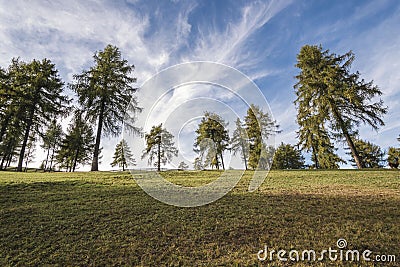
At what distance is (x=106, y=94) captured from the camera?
21.1 m

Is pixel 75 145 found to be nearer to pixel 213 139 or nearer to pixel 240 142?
pixel 213 139

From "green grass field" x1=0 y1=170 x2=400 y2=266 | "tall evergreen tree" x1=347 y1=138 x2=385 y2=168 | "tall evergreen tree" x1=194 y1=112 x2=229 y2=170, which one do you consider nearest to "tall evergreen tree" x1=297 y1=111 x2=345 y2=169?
"tall evergreen tree" x1=194 y1=112 x2=229 y2=170

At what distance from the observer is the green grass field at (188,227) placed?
4793 mm

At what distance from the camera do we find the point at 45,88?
2470 centimetres

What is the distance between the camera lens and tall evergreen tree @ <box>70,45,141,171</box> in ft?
68.9

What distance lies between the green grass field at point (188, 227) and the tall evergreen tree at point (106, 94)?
12367mm

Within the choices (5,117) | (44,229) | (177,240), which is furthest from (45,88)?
(177,240)

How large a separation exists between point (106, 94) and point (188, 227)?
59.4ft

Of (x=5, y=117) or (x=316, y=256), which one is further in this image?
(x=5, y=117)

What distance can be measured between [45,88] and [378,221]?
1156 inches

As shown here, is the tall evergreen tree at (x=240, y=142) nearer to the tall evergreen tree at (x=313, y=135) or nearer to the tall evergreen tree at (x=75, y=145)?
the tall evergreen tree at (x=313, y=135)

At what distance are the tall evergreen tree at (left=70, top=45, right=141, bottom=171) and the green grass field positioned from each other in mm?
12367

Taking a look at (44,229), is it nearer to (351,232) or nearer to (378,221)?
(351,232)

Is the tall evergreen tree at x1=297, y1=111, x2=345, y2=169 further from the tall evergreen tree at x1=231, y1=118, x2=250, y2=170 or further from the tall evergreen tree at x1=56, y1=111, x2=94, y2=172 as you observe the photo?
the tall evergreen tree at x1=56, y1=111, x2=94, y2=172
